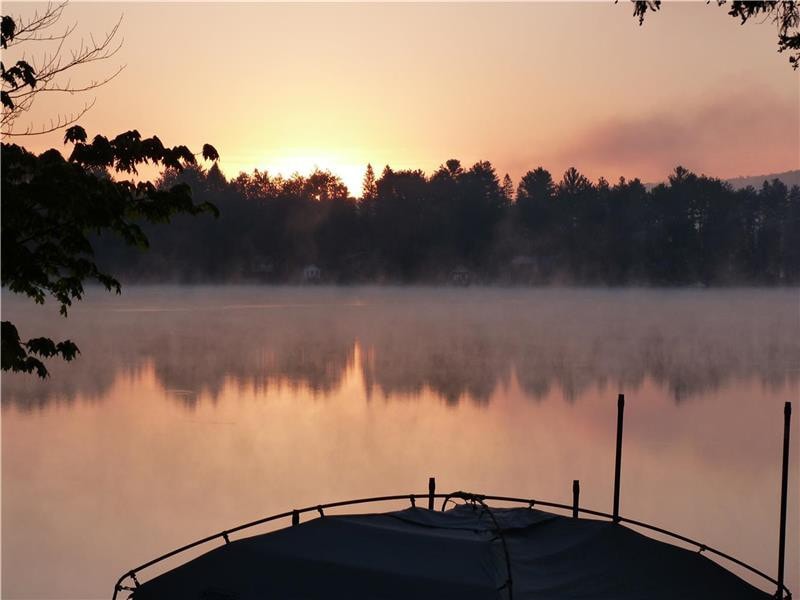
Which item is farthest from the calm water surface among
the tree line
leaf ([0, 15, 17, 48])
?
the tree line

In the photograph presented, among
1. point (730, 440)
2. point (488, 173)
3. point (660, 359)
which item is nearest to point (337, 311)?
point (660, 359)

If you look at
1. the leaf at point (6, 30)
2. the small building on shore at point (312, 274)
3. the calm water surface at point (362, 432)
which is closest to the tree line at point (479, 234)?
the small building on shore at point (312, 274)

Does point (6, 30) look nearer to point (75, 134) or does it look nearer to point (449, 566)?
point (75, 134)

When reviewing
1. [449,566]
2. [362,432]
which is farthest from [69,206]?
[362,432]

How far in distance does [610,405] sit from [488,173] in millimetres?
145206

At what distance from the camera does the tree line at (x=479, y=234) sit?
580 ft

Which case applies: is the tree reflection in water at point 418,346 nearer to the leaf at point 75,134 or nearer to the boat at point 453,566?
the leaf at point 75,134

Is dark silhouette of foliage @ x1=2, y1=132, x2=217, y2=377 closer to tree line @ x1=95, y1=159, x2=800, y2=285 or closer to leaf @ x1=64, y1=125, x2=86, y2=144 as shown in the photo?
leaf @ x1=64, y1=125, x2=86, y2=144

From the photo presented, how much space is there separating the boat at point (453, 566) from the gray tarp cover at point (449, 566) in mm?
11

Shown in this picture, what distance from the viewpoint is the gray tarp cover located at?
12273mm

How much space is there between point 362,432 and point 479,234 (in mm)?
143210

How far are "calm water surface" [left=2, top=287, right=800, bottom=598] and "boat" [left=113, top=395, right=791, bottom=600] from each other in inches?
359

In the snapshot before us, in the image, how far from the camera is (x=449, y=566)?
12523mm

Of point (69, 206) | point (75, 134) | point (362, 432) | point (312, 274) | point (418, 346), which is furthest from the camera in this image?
point (312, 274)
